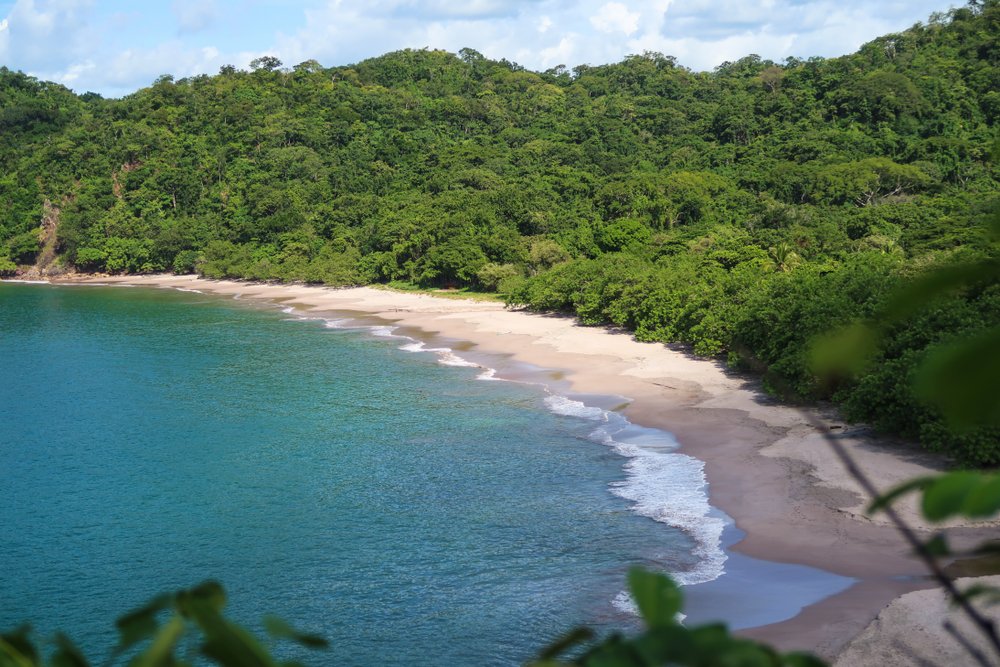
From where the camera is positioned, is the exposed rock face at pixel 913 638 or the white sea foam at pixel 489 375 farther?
the white sea foam at pixel 489 375

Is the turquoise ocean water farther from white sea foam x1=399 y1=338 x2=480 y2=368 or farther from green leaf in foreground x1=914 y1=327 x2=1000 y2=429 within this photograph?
green leaf in foreground x1=914 y1=327 x2=1000 y2=429

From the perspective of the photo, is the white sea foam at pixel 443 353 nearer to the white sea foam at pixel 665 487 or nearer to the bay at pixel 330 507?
the bay at pixel 330 507

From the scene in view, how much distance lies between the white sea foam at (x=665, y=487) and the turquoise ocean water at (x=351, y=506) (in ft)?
0.21

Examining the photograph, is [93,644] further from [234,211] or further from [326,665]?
[234,211]

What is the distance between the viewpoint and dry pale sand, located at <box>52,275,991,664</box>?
13750 mm

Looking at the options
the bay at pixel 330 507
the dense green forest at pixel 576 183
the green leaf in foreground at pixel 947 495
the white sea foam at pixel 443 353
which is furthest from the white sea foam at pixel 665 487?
the green leaf in foreground at pixel 947 495

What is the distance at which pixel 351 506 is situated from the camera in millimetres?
20031

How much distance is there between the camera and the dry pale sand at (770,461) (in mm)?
13750

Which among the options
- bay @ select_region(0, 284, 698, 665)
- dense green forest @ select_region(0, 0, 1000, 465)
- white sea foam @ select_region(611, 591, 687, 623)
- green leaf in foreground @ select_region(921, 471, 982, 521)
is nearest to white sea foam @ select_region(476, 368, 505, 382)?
bay @ select_region(0, 284, 698, 665)

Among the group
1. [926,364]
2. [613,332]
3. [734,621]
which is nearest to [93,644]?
[734,621]

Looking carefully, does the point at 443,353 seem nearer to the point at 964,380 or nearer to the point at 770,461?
the point at 770,461

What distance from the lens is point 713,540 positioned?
→ 1675 centimetres

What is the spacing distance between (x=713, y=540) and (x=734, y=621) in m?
3.44

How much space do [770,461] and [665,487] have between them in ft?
8.58
